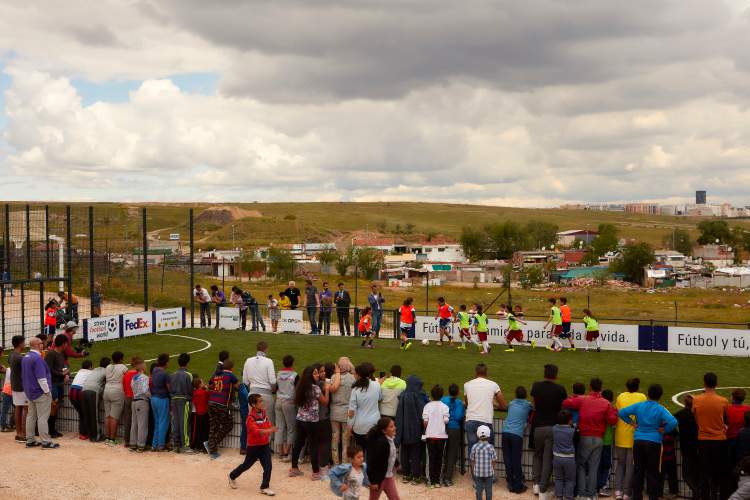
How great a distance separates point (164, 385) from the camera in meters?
14.3

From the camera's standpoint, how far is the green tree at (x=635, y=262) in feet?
302

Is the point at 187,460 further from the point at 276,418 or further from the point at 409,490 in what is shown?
the point at 409,490

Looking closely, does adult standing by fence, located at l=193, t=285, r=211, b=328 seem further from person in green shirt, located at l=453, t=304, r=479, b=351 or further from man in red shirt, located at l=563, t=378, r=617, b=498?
man in red shirt, located at l=563, t=378, r=617, b=498

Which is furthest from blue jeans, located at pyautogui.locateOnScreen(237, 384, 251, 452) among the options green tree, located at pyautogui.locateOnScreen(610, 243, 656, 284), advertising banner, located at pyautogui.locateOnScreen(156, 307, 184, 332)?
green tree, located at pyautogui.locateOnScreen(610, 243, 656, 284)

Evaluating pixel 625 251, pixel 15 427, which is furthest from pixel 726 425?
pixel 625 251

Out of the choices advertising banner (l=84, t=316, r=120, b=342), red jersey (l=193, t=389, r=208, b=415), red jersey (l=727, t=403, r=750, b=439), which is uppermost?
red jersey (l=727, t=403, r=750, b=439)

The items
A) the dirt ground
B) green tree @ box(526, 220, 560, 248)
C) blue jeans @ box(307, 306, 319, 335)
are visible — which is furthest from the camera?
green tree @ box(526, 220, 560, 248)

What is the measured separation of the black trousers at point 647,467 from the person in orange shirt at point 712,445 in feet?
2.06

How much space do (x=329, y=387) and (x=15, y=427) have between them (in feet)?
24.4

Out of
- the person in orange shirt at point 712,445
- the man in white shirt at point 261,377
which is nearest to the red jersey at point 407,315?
the man in white shirt at point 261,377

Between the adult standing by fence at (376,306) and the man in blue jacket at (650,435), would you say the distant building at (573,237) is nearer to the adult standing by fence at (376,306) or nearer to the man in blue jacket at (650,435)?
the adult standing by fence at (376,306)

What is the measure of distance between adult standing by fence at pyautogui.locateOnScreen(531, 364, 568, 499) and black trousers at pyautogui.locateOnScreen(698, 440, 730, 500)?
6.96 ft

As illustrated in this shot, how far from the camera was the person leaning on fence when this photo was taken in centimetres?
1382

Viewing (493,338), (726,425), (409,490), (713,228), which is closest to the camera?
(726,425)
